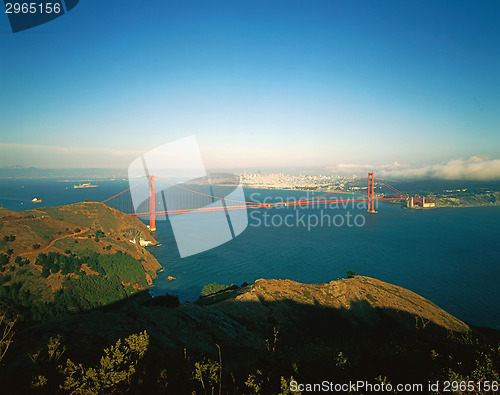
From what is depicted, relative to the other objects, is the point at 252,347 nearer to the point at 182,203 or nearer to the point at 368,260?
the point at 368,260

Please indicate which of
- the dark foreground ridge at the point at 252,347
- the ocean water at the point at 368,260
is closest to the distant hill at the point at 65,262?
the ocean water at the point at 368,260

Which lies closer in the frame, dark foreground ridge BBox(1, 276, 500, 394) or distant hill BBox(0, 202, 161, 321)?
dark foreground ridge BBox(1, 276, 500, 394)

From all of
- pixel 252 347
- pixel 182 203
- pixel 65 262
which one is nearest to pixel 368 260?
pixel 252 347

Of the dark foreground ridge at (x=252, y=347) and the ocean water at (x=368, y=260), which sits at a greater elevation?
the dark foreground ridge at (x=252, y=347)

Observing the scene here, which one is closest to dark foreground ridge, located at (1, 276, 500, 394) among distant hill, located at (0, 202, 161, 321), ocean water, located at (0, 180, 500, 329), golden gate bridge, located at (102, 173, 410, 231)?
ocean water, located at (0, 180, 500, 329)

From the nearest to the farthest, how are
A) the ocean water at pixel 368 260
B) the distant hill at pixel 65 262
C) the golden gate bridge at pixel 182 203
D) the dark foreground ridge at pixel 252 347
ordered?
the dark foreground ridge at pixel 252 347
the distant hill at pixel 65 262
the ocean water at pixel 368 260
the golden gate bridge at pixel 182 203

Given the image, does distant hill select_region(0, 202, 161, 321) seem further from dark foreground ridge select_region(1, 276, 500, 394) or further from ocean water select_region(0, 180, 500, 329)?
dark foreground ridge select_region(1, 276, 500, 394)

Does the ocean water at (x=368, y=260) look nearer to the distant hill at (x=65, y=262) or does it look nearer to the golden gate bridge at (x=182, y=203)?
the distant hill at (x=65, y=262)
